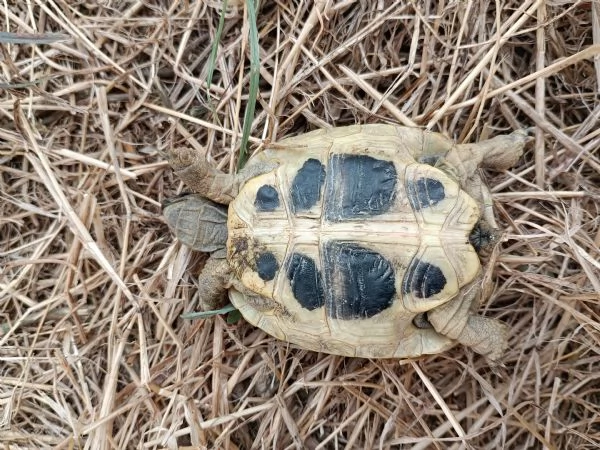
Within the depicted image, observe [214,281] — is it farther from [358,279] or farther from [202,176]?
[358,279]

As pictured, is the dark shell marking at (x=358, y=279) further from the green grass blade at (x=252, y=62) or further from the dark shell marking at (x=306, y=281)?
the green grass blade at (x=252, y=62)

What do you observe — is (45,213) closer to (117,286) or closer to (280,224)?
(117,286)

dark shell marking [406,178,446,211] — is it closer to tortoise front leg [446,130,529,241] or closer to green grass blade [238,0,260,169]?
tortoise front leg [446,130,529,241]

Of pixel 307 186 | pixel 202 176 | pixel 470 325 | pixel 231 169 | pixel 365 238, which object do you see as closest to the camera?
pixel 365 238

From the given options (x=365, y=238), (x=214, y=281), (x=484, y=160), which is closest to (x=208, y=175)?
(x=214, y=281)

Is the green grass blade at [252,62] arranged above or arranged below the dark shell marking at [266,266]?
above

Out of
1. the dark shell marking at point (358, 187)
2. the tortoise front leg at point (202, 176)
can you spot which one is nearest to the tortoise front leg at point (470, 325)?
the dark shell marking at point (358, 187)

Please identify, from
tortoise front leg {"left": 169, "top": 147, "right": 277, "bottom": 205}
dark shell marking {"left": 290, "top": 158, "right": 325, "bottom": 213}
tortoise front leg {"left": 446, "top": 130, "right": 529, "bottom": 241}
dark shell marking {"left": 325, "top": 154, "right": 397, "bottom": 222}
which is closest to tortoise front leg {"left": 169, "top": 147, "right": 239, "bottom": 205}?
tortoise front leg {"left": 169, "top": 147, "right": 277, "bottom": 205}
